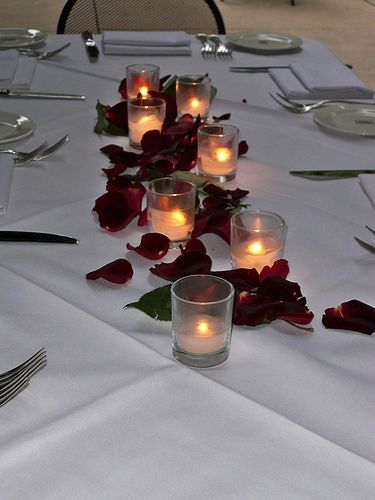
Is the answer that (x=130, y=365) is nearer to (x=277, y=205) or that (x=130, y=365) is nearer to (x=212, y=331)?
(x=212, y=331)

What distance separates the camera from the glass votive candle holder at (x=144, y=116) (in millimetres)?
1515

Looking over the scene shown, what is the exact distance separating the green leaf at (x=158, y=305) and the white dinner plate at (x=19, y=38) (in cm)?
151

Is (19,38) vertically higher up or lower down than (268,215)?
lower down

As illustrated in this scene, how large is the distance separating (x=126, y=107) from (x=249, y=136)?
26 cm

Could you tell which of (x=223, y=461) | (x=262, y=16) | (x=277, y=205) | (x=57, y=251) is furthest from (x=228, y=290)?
(x=262, y=16)

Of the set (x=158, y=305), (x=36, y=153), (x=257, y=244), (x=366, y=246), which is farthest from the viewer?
(x=36, y=153)

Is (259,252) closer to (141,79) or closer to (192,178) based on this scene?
(192,178)

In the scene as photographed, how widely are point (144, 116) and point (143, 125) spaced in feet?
0.06

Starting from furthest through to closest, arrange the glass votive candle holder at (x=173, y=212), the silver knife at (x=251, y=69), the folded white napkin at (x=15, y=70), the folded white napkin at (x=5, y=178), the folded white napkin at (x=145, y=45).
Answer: the folded white napkin at (x=145, y=45)
the silver knife at (x=251, y=69)
the folded white napkin at (x=15, y=70)
the folded white napkin at (x=5, y=178)
the glass votive candle holder at (x=173, y=212)

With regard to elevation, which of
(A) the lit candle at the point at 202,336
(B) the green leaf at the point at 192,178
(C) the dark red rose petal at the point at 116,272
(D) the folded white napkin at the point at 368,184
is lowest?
(D) the folded white napkin at the point at 368,184

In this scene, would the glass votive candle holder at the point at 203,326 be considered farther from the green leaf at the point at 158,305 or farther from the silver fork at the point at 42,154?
the silver fork at the point at 42,154

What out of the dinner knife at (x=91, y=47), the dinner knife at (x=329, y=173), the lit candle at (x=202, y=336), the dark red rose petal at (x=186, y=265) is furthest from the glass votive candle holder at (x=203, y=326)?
the dinner knife at (x=91, y=47)

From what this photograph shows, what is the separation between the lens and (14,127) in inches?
63.3

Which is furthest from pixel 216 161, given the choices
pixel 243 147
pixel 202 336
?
pixel 202 336
